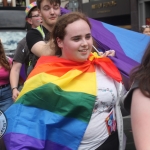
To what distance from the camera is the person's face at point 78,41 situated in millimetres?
2359

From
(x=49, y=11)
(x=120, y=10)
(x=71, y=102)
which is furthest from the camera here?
(x=120, y=10)

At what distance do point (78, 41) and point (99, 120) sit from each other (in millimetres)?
509

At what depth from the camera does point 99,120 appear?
90.8 inches

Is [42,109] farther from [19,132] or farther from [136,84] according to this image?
[136,84]

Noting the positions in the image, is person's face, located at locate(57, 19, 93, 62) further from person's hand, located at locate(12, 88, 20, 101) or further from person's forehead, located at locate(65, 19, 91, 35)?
person's hand, located at locate(12, 88, 20, 101)

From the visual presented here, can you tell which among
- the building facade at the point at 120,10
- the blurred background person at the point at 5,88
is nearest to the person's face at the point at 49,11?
the blurred background person at the point at 5,88

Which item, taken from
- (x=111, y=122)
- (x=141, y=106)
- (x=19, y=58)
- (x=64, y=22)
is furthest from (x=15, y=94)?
(x=141, y=106)

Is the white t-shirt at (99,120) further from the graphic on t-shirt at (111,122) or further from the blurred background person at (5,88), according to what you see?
the blurred background person at (5,88)

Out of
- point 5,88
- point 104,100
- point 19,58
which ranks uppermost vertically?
point 19,58

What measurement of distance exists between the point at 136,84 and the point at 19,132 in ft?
3.22

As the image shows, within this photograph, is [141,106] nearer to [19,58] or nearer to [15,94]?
[15,94]

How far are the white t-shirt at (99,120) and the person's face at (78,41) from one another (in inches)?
9.1

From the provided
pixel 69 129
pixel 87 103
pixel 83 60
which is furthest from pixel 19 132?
pixel 83 60

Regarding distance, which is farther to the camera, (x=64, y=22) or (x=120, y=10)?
(x=120, y=10)
